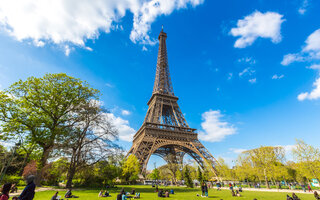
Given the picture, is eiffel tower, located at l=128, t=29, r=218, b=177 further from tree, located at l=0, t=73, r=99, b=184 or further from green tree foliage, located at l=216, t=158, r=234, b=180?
tree, located at l=0, t=73, r=99, b=184

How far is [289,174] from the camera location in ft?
129

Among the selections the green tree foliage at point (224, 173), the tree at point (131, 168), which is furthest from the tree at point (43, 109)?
the green tree foliage at point (224, 173)

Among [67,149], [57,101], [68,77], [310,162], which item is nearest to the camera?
[67,149]

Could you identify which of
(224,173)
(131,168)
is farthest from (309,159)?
(131,168)

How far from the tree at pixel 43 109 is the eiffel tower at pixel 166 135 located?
16.2 m

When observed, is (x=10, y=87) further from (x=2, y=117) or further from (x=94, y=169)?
(x=94, y=169)

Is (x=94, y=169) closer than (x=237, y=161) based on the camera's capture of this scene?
Yes

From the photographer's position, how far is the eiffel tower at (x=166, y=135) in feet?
116

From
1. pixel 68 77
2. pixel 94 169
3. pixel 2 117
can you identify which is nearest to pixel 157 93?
pixel 68 77

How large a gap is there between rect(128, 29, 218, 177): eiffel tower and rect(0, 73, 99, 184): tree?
1624 cm

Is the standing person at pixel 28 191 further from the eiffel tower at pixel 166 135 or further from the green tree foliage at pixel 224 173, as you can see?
the green tree foliage at pixel 224 173

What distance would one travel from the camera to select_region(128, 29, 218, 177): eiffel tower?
35328 mm

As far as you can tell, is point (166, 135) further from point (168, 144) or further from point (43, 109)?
point (43, 109)

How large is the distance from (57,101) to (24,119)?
4.27 meters
